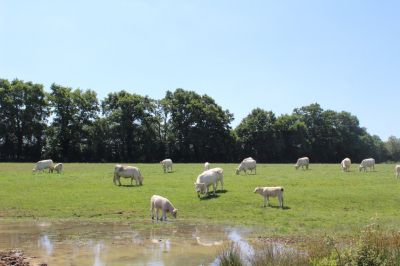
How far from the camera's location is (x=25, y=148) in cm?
9706

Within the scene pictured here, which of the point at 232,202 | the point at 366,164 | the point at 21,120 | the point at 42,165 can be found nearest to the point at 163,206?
the point at 232,202

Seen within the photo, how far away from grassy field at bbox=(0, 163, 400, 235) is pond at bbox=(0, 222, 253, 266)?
2334mm

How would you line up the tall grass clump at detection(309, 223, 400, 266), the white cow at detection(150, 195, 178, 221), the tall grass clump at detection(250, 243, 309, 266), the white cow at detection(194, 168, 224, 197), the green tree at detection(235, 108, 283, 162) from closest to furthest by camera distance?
the tall grass clump at detection(309, 223, 400, 266), the tall grass clump at detection(250, 243, 309, 266), the white cow at detection(150, 195, 178, 221), the white cow at detection(194, 168, 224, 197), the green tree at detection(235, 108, 283, 162)

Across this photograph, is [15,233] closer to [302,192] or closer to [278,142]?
[302,192]

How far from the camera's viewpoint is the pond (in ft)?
56.3

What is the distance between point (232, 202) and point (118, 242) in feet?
41.5

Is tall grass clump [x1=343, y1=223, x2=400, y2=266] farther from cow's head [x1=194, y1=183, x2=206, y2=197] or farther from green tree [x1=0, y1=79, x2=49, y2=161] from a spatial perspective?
green tree [x1=0, y1=79, x2=49, y2=161]

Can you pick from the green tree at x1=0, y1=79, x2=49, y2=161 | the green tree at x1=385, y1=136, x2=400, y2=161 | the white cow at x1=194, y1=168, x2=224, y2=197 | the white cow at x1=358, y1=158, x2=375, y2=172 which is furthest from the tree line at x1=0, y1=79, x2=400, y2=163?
the white cow at x1=194, y1=168, x2=224, y2=197

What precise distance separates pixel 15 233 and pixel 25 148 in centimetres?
7895

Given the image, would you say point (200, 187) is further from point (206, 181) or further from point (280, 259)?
point (280, 259)

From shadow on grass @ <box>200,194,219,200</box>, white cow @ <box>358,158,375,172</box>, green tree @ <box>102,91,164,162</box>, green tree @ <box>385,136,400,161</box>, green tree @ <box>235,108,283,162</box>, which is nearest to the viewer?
shadow on grass @ <box>200,194,219,200</box>

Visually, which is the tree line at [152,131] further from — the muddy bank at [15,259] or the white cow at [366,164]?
the muddy bank at [15,259]

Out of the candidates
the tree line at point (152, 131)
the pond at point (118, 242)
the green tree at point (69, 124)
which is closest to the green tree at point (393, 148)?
the tree line at point (152, 131)

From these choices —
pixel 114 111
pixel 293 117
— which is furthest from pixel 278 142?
pixel 114 111
